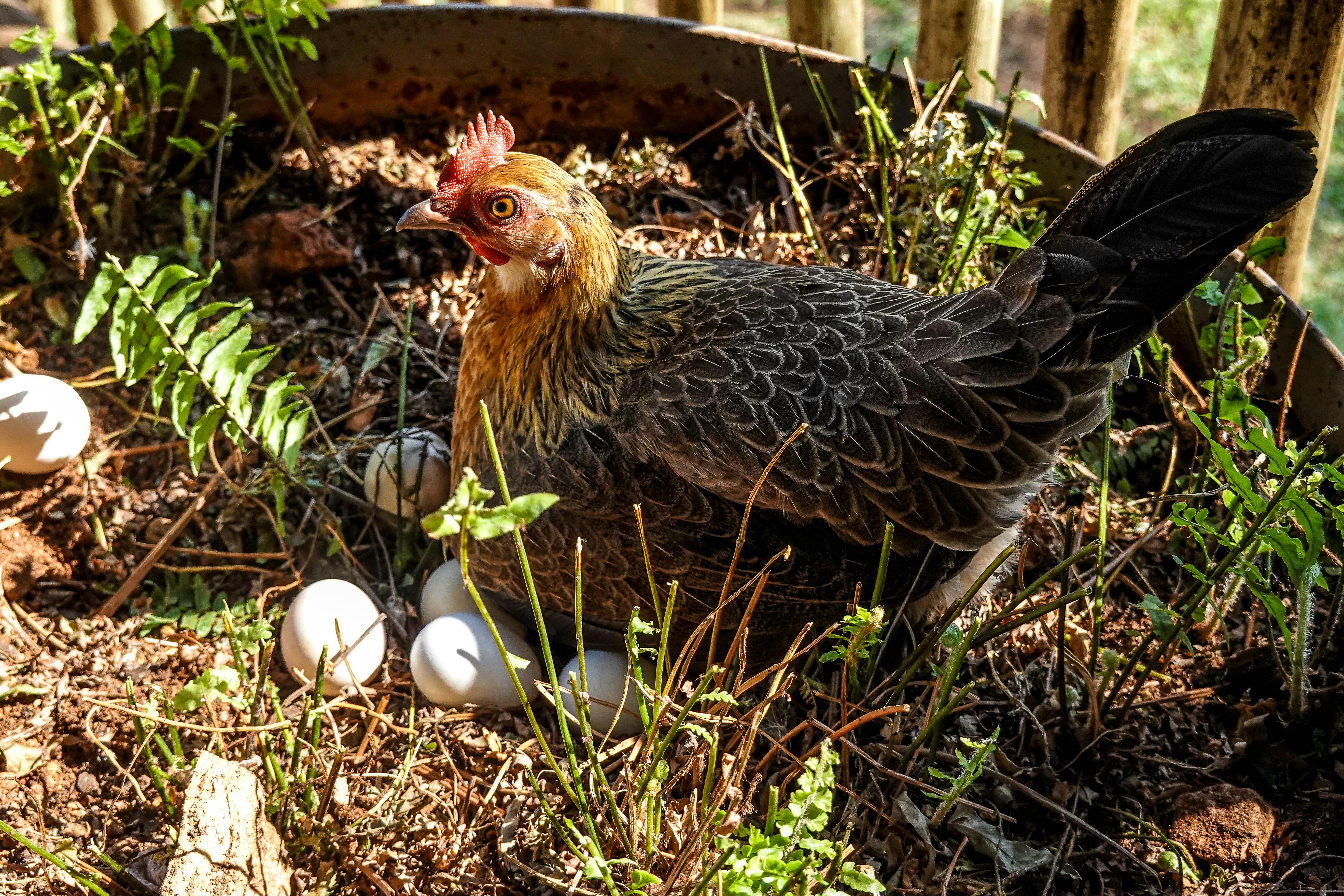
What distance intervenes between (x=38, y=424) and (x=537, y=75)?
5.86 feet

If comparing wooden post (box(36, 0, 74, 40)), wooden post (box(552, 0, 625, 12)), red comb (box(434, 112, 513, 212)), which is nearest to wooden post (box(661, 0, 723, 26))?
wooden post (box(552, 0, 625, 12))

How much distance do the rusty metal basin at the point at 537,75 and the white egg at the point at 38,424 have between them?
3.67 feet

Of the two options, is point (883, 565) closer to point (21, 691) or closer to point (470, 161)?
point (470, 161)

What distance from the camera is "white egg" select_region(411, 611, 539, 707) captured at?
2.18 m

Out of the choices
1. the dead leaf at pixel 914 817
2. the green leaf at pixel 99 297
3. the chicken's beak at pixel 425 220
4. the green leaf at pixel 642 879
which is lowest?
the dead leaf at pixel 914 817

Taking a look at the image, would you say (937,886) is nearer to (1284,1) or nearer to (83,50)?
(1284,1)

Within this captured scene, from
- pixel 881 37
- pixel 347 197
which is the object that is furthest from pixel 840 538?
pixel 881 37

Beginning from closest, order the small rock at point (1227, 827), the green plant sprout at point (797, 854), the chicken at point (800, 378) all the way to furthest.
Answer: the green plant sprout at point (797, 854)
the chicken at point (800, 378)
the small rock at point (1227, 827)

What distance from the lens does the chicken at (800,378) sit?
181cm

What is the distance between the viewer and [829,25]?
321 cm

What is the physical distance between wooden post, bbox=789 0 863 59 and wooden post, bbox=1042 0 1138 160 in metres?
0.62

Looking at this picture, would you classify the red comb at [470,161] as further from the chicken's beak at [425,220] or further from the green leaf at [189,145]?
the green leaf at [189,145]

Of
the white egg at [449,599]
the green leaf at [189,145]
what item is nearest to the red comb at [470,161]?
the white egg at [449,599]

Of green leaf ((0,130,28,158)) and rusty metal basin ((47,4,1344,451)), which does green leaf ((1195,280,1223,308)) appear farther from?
green leaf ((0,130,28,158))
